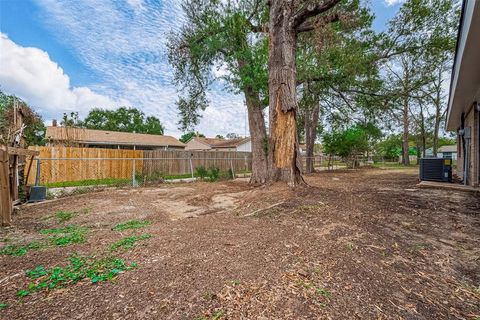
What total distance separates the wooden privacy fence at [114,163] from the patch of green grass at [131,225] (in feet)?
19.4

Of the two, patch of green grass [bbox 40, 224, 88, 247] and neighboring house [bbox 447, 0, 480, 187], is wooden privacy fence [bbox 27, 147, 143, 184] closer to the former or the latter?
patch of green grass [bbox 40, 224, 88, 247]

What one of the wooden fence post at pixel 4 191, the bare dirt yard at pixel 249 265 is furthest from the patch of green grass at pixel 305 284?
the wooden fence post at pixel 4 191

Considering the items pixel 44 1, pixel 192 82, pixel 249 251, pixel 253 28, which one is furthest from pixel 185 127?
pixel 249 251

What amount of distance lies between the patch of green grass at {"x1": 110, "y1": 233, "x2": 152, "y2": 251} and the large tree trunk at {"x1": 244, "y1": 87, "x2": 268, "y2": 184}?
18.8ft

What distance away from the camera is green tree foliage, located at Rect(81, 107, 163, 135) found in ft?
97.9

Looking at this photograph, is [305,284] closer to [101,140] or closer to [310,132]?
[310,132]

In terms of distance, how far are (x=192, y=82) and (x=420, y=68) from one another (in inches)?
386

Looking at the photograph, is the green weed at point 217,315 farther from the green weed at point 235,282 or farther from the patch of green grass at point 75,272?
the patch of green grass at point 75,272

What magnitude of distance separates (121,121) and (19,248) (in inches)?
1305

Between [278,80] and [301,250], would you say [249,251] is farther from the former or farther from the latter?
[278,80]

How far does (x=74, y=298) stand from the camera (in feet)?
5.22

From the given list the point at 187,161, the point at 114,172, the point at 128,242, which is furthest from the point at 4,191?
the point at 187,161

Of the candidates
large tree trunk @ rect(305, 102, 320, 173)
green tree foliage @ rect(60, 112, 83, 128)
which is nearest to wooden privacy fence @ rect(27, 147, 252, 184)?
green tree foliage @ rect(60, 112, 83, 128)

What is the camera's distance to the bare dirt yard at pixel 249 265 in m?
1.50
